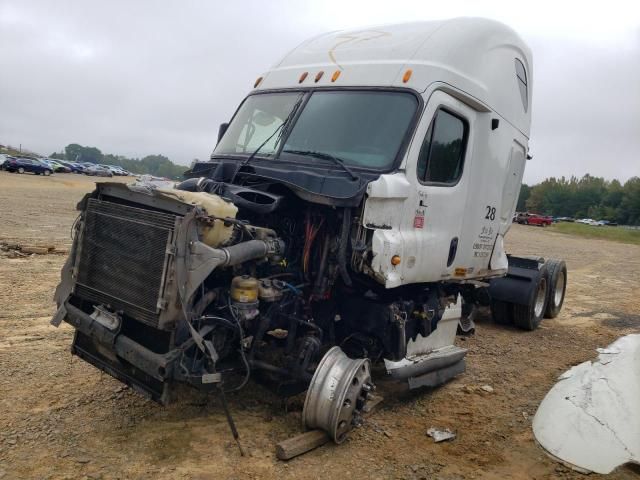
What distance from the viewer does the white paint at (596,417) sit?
4.04 m

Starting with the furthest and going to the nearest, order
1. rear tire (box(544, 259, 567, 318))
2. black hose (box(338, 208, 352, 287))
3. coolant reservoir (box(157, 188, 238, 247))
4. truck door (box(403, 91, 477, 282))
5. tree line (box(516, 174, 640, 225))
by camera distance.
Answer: tree line (box(516, 174, 640, 225)) < rear tire (box(544, 259, 567, 318)) < truck door (box(403, 91, 477, 282)) < black hose (box(338, 208, 352, 287)) < coolant reservoir (box(157, 188, 238, 247))

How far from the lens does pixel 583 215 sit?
356 feet

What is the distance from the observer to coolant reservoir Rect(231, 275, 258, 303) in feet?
13.2

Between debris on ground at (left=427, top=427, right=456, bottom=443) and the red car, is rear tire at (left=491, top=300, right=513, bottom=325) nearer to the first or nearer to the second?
debris on ground at (left=427, top=427, right=456, bottom=443)

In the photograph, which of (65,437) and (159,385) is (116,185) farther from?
(65,437)

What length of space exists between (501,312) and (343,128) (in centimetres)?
519

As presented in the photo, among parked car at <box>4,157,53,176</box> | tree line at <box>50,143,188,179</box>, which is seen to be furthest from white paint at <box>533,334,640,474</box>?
tree line at <box>50,143,188,179</box>

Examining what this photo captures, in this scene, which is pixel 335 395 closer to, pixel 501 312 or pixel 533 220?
pixel 501 312

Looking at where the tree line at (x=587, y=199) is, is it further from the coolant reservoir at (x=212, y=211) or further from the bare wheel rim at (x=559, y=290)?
the coolant reservoir at (x=212, y=211)

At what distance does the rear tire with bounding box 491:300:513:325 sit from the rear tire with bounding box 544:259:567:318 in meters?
1.03

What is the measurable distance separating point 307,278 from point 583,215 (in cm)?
11551

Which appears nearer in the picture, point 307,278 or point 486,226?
point 307,278

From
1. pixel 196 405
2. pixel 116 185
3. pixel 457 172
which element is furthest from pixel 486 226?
pixel 116 185

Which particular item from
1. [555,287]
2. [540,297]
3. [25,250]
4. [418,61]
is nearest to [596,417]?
[418,61]
